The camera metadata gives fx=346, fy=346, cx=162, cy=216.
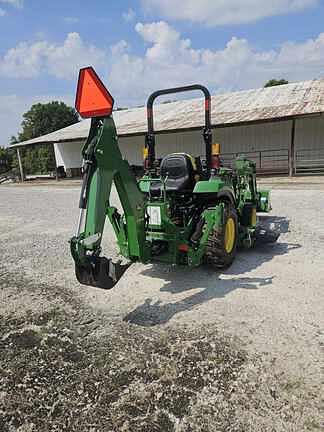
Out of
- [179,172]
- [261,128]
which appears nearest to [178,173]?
[179,172]

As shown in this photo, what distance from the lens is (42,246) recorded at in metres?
6.36

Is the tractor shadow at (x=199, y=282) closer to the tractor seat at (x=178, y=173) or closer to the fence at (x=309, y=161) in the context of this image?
the tractor seat at (x=178, y=173)

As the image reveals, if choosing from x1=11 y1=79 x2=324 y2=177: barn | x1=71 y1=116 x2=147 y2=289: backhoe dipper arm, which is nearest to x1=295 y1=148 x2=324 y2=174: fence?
x1=11 y1=79 x2=324 y2=177: barn

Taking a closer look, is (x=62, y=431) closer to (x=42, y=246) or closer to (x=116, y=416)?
(x=116, y=416)

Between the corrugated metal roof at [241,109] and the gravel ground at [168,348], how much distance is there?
10229 millimetres

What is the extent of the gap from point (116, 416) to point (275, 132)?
53.8ft

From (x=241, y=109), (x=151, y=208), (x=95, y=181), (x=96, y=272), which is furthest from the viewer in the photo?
(x=241, y=109)

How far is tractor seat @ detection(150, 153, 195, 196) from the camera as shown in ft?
14.0

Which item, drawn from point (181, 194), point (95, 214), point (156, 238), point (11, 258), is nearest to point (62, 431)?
point (95, 214)

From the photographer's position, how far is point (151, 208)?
393cm

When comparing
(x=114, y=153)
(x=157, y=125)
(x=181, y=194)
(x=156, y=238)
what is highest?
(x=157, y=125)

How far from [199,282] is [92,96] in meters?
2.43

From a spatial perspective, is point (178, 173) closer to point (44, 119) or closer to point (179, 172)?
point (179, 172)

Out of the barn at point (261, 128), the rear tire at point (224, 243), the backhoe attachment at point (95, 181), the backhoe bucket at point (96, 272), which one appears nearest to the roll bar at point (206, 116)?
the rear tire at point (224, 243)
